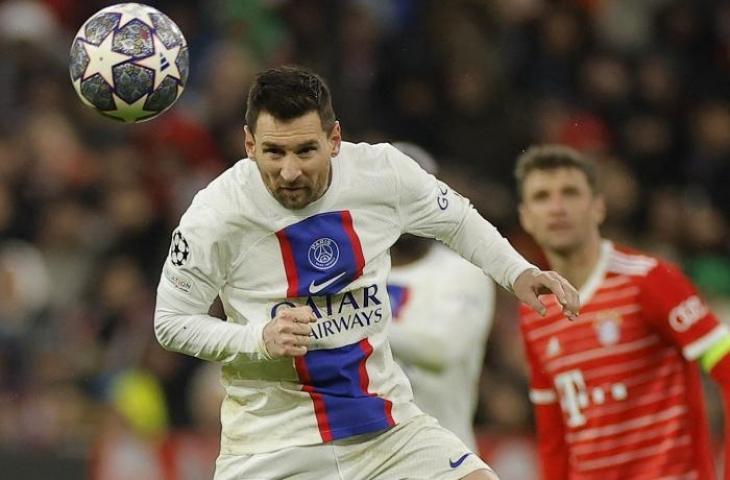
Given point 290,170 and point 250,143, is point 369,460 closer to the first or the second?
point 290,170

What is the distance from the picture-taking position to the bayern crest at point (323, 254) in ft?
16.0

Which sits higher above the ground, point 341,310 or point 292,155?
point 292,155

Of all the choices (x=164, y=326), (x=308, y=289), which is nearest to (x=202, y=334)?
(x=164, y=326)

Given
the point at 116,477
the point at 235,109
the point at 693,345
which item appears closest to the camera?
the point at 693,345

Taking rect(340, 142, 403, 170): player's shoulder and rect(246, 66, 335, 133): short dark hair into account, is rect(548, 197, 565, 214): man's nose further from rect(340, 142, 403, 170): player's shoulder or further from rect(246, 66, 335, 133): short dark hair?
rect(246, 66, 335, 133): short dark hair

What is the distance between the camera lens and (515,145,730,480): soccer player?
5.70 meters

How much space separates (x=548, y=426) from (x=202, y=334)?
179 cm

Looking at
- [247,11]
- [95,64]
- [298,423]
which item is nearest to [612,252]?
[298,423]

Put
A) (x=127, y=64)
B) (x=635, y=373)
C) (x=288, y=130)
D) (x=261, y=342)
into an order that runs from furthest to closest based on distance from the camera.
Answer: (x=635, y=373) < (x=127, y=64) < (x=288, y=130) < (x=261, y=342)

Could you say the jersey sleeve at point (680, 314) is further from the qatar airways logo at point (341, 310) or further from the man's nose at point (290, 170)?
the man's nose at point (290, 170)

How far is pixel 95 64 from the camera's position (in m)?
5.22

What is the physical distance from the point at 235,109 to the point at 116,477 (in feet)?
10.2

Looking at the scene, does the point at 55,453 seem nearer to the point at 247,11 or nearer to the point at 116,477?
the point at 116,477

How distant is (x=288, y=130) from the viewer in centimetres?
475
